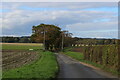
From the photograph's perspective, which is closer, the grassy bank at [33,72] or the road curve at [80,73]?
the grassy bank at [33,72]

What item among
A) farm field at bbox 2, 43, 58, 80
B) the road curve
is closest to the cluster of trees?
farm field at bbox 2, 43, 58, 80

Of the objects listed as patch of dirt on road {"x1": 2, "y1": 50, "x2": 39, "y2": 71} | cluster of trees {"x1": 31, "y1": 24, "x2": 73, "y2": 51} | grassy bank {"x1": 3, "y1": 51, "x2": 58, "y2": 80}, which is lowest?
patch of dirt on road {"x1": 2, "y1": 50, "x2": 39, "y2": 71}

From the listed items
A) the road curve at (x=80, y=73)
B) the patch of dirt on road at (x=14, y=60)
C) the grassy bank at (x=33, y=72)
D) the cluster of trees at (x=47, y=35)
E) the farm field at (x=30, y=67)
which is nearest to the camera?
the grassy bank at (x=33, y=72)

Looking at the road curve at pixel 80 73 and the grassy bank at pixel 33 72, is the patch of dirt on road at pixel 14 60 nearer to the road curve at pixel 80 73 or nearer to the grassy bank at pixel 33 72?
the grassy bank at pixel 33 72

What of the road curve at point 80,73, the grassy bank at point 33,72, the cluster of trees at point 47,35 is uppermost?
the cluster of trees at point 47,35

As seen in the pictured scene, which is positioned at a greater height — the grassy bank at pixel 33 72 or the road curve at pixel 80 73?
the grassy bank at pixel 33 72

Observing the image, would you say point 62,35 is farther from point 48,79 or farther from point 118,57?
point 48,79

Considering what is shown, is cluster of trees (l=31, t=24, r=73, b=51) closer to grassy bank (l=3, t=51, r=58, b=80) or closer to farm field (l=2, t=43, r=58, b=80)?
farm field (l=2, t=43, r=58, b=80)

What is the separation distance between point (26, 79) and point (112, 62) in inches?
463

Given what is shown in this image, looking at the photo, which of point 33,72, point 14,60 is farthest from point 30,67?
point 14,60

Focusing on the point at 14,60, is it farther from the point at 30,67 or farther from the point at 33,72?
the point at 33,72

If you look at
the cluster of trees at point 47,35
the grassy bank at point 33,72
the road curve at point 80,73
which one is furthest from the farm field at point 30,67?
the cluster of trees at point 47,35

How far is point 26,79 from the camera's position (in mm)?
12258

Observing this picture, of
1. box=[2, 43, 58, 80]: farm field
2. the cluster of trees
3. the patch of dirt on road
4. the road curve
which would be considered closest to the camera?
box=[2, 43, 58, 80]: farm field
